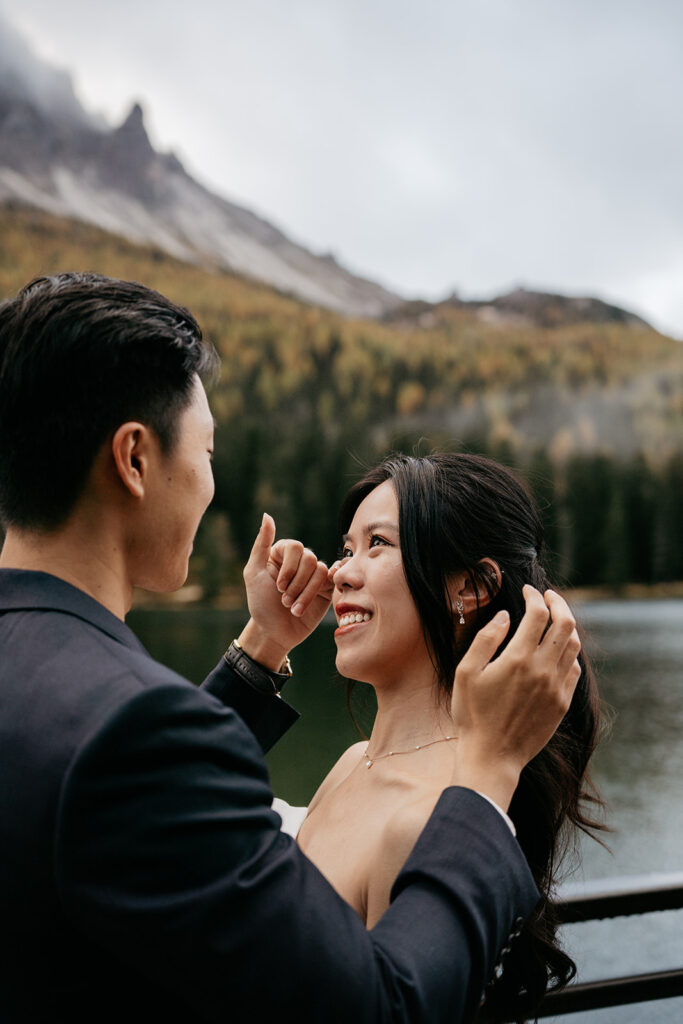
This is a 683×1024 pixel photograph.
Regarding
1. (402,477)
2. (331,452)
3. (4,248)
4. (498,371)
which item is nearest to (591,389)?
(498,371)

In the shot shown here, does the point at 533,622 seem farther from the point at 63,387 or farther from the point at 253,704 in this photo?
the point at 253,704

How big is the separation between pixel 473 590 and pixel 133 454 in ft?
2.32

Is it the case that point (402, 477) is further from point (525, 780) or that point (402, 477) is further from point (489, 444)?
point (489, 444)

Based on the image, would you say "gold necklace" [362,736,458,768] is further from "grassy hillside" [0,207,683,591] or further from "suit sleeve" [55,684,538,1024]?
"grassy hillside" [0,207,683,591]

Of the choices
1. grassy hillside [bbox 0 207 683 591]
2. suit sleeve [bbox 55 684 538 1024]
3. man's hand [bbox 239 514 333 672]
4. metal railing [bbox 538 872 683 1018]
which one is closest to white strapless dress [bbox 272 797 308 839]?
man's hand [bbox 239 514 333 672]

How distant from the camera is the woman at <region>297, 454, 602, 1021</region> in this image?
1273mm

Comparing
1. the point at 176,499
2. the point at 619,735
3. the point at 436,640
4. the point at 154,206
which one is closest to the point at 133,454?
the point at 176,499

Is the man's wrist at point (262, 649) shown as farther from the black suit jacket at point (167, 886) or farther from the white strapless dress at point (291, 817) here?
the black suit jacket at point (167, 886)

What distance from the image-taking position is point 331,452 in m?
16.1

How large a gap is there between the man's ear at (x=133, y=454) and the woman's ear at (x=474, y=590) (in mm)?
665

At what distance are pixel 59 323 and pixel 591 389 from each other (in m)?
19.9

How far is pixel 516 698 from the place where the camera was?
0.75 m

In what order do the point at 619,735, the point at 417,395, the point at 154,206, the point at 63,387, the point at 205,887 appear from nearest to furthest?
1. the point at 205,887
2. the point at 63,387
3. the point at 619,735
4. the point at 417,395
5. the point at 154,206

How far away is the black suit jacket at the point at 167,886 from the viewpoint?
0.56 metres
